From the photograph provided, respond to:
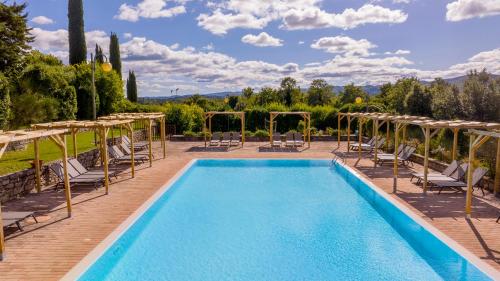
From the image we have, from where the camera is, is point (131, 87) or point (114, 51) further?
point (131, 87)

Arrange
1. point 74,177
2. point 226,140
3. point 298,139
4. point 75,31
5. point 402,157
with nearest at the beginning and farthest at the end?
point 74,177
point 402,157
point 298,139
point 226,140
point 75,31

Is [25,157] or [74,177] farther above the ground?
[25,157]

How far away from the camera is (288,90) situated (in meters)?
64.4

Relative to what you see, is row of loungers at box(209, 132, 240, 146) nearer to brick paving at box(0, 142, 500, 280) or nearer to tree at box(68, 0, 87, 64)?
brick paving at box(0, 142, 500, 280)

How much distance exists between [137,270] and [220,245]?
1775 millimetres

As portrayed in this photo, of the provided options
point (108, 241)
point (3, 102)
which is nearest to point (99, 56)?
point (3, 102)

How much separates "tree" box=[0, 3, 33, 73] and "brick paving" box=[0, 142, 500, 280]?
32.8 ft

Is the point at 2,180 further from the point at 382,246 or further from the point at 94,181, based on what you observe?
the point at 382,246

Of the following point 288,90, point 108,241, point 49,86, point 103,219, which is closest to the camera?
point 108,241

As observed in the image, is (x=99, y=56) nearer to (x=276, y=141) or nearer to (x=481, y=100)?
(x=276, y=141)

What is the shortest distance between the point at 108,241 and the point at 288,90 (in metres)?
59.4

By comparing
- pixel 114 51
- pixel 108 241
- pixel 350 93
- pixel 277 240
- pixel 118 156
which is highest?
pixel 114 51

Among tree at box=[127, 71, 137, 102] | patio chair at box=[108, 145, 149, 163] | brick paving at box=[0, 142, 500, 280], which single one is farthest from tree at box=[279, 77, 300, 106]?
brick paving at box=[0, 142, 500, 280]

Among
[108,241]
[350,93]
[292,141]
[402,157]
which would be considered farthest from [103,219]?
[350,93]
